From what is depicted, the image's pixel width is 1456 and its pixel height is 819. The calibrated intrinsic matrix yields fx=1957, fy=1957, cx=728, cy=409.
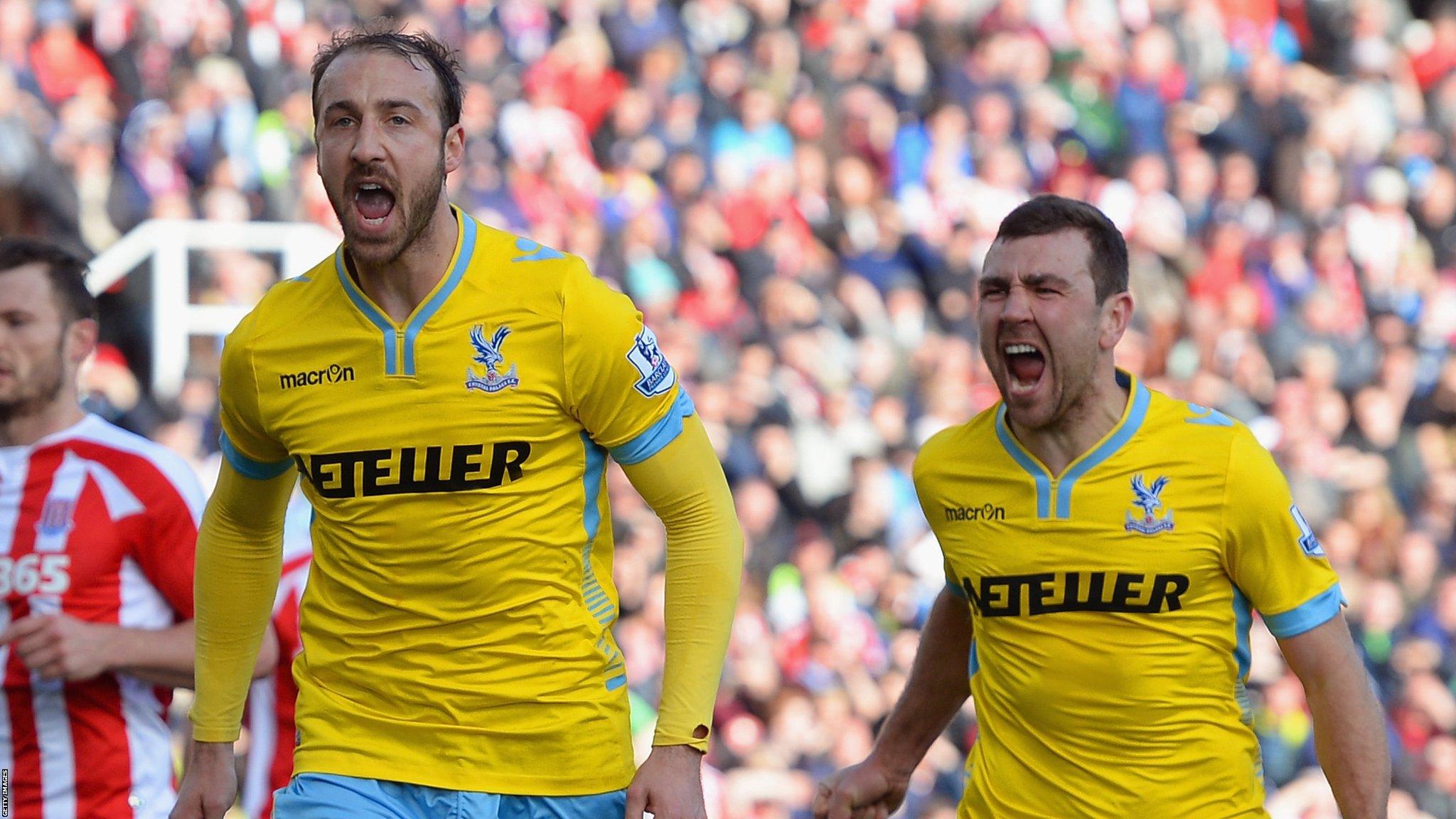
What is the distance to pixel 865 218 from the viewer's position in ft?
37.8

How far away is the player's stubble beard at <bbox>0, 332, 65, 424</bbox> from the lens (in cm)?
471

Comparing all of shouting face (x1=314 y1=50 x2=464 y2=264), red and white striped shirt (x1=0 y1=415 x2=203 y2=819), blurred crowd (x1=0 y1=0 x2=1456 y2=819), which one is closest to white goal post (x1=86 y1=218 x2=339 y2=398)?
blurred crowd (x1=0 y1=0 x2=1456 y2=819)

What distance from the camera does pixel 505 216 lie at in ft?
34.4

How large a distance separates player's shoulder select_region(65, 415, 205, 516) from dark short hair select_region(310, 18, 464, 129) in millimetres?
1461

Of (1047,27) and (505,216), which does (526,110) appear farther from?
(1047,27)

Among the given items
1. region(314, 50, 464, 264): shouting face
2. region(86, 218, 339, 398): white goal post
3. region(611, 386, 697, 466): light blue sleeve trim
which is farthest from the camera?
region(86, 218, 339, 398): white goal post

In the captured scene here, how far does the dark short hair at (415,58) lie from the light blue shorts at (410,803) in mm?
1180

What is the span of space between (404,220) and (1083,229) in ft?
4.78

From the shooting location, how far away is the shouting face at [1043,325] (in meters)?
4.00

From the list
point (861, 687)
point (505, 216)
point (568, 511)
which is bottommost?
point (861, 687)

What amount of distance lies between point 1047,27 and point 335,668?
32.0 feet

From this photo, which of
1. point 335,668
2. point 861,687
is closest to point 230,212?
point 861,687

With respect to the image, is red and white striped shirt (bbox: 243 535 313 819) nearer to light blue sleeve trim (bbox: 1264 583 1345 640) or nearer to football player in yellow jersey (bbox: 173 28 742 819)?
football player in yellow jersey (bbox: 173 28 742 819)

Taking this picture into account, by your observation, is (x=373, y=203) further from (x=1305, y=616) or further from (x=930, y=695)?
(x=1305, y=616)
